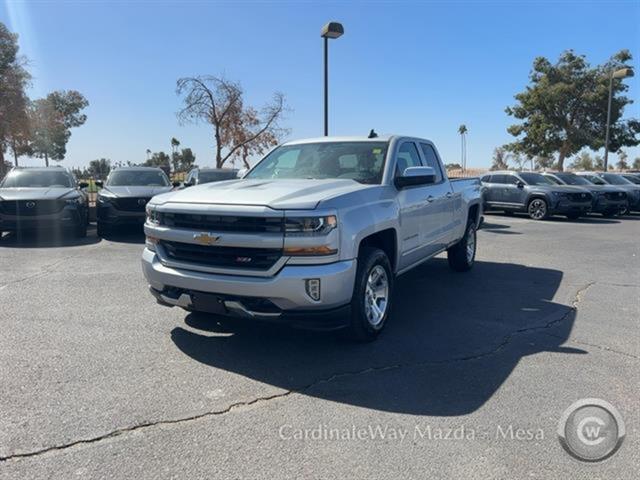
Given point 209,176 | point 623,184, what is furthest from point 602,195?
point 209,176

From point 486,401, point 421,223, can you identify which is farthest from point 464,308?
point 486,401

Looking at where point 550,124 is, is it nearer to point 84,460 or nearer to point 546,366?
point 546,366

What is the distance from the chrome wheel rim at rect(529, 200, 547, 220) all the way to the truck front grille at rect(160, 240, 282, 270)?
1586cm

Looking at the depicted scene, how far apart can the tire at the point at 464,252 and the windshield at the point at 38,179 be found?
927 cm

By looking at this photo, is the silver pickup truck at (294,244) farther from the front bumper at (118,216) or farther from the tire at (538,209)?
the tire at (538,209)

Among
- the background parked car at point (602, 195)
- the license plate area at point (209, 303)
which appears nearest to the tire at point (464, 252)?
the license plate area at point (209, 303)

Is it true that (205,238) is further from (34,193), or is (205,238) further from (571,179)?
(571,179)

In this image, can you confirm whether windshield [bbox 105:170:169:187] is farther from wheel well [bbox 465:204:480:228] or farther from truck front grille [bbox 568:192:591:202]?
truck front grille [bbox 568:192:591:202]

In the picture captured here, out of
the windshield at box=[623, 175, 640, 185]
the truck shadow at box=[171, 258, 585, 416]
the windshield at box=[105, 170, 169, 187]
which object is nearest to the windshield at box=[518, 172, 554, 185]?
the windshield at box=[623, 175, 640, 185]

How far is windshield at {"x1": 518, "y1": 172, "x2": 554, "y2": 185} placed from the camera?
18.6m

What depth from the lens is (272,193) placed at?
175 inches

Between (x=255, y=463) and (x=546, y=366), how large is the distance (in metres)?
2.65

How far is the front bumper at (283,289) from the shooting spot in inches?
158

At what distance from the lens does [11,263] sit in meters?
8.70
